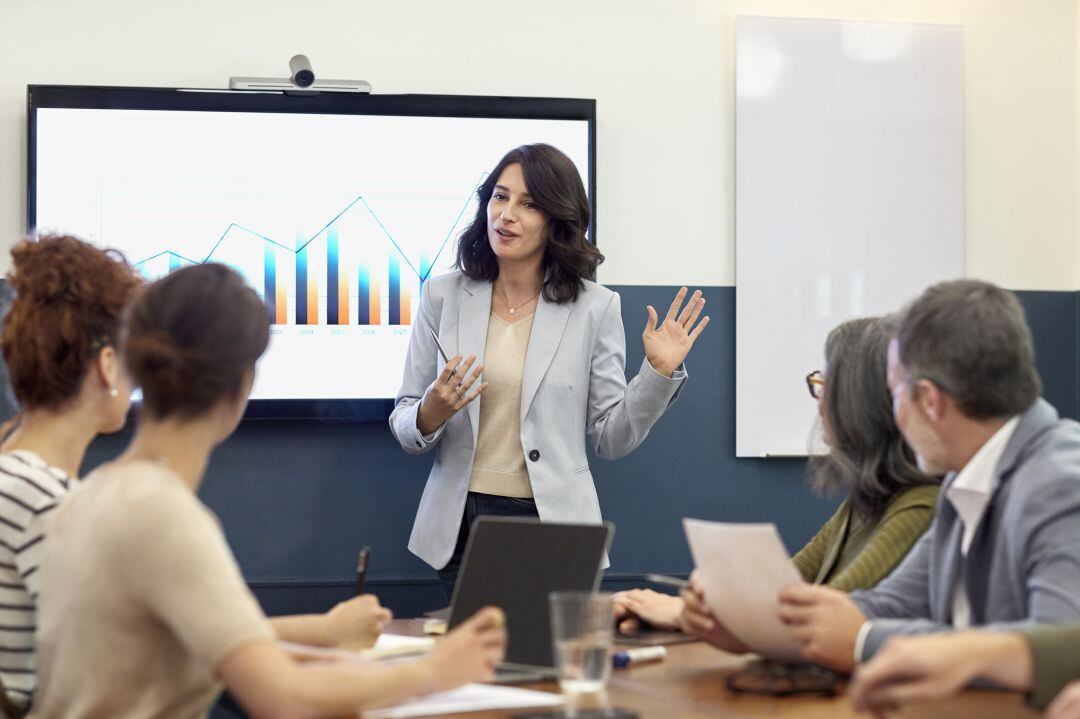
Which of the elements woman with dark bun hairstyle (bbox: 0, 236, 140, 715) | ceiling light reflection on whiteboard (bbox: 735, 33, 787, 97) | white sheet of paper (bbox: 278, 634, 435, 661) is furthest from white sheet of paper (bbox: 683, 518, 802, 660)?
ceiling light reflection on whiteboard (bbox: 735, 33, 787, 97)

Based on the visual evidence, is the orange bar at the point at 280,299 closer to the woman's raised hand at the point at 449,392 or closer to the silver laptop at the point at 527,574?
the woman's raised hand at the point at 449,392

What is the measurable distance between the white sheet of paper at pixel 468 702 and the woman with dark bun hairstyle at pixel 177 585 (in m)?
0.08

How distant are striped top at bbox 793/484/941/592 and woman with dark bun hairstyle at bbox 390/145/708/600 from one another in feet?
3.28

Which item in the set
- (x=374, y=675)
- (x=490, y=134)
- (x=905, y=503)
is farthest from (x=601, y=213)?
(x=374, y=675)

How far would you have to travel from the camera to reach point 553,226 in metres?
3.36

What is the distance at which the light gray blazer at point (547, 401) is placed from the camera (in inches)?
125

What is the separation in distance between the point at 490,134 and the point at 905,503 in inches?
84.7

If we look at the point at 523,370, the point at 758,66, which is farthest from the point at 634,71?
the point at 523,370

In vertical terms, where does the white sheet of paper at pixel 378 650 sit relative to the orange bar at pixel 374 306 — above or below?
below

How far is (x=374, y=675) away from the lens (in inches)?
55.9

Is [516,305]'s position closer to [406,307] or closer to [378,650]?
[406,307]

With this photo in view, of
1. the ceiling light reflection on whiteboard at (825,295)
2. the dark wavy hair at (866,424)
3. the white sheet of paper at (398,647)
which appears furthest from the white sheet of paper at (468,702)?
the ceiling light reflection on whiteboard at (825,295)

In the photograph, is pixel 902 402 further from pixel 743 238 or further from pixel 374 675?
pixel 743 238

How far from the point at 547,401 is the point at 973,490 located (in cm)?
158
